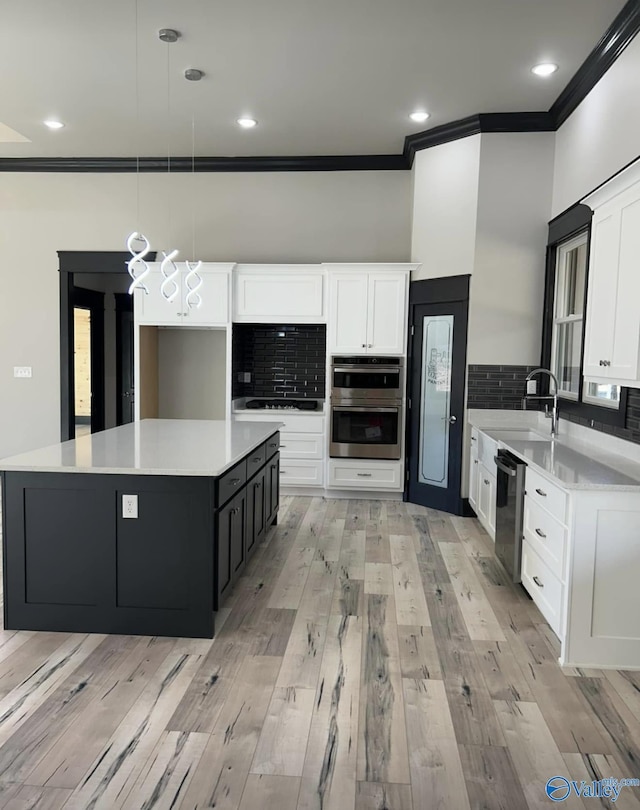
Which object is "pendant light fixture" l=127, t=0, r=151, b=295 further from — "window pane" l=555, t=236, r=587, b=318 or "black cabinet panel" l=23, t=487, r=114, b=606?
"window pane" l=555, t=236, r=587, b=318

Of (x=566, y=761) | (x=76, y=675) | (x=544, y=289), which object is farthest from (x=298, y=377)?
(x=566, y=761)

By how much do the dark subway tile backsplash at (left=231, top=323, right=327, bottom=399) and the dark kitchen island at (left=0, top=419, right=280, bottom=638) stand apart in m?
3.50

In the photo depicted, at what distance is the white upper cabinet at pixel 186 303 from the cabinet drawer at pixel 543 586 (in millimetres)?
3772

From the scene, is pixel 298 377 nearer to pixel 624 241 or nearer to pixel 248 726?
pixel 624 241

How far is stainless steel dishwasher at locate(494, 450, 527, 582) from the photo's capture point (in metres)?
3.62

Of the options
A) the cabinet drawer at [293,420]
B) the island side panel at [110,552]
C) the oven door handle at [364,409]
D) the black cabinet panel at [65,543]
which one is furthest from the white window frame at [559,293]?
the black cabinet panel at [65,543]

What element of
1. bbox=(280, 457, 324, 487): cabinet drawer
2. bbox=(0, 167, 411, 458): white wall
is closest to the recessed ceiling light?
bbox=(0, 167, 411, 458): white wall

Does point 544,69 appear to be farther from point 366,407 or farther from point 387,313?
point 366,407

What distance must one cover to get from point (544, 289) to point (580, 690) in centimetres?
351

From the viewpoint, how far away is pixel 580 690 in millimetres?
2658

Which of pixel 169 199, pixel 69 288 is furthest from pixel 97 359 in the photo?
pixel 169 199

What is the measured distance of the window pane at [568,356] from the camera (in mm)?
4637

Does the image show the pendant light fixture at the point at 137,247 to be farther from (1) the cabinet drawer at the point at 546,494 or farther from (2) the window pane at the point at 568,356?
(2) the window pane at the point at 568,356

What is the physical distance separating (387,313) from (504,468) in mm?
2448
